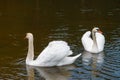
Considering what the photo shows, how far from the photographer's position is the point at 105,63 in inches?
654

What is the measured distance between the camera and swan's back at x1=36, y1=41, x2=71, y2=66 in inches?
653

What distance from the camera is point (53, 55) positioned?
16578mm

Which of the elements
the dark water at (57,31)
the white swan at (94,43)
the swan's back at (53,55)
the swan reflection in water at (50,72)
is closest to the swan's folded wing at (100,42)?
the white swan at (94,43)

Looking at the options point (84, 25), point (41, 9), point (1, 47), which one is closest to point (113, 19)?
point (84, 25)

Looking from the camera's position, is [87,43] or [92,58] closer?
[92,58]

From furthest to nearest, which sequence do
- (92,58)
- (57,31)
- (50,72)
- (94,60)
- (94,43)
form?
(57,31) < (94,43) < (92,58) < (94,60) < (50,72)

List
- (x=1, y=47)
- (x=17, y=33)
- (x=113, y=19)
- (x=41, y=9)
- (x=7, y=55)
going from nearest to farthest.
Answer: (x=7, y=55), (x=1, y=47), (x=17, y=33), (x=113, y=19), (x=41, y=9)

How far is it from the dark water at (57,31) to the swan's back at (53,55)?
0.28 metres

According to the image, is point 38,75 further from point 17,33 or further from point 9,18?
point 9,18

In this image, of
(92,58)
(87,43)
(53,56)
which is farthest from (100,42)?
(53,56)

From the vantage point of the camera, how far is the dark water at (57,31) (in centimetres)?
1568

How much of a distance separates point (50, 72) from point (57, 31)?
6.77 metres

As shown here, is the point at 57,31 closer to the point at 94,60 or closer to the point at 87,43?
the point at 87,43

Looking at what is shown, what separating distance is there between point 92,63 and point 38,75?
7.79ft
